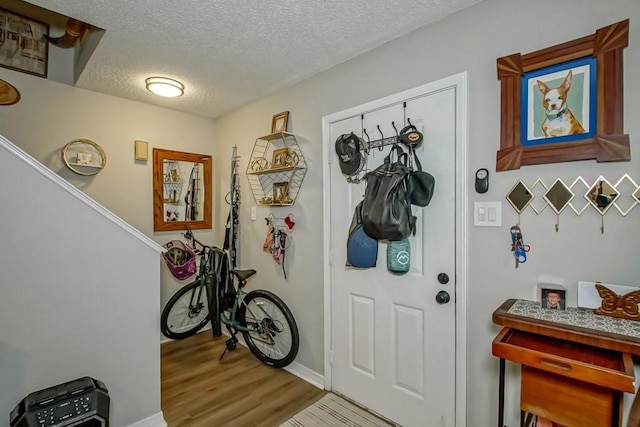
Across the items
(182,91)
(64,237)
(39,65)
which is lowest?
(64,237)

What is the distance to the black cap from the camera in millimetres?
2121

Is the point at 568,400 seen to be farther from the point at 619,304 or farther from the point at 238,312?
the point at 238,312

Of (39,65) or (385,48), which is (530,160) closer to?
(385,48)

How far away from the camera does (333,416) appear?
2102 mm

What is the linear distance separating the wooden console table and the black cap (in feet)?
4.05

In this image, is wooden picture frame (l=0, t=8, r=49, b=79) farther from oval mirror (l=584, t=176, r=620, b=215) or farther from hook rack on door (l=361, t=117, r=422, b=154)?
oval mirror (l=584, t=176, r=620, b=215)

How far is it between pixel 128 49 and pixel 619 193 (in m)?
2.95

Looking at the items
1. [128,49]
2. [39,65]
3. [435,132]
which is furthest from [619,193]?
[39,65]

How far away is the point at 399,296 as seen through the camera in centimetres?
199

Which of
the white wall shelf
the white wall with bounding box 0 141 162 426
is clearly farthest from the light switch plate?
the white wall with bounding box 0 141 162 426

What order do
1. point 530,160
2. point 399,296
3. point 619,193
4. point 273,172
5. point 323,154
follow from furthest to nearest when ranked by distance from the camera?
point 273,172 → point 323,154 → point 399,296 → point 530,160 → point 619,193

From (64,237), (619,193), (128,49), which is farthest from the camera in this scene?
(128,49)

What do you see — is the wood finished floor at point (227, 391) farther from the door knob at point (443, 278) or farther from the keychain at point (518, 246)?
the keychain at point (518, 246)

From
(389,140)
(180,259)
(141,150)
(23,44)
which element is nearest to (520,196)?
(389,140)
